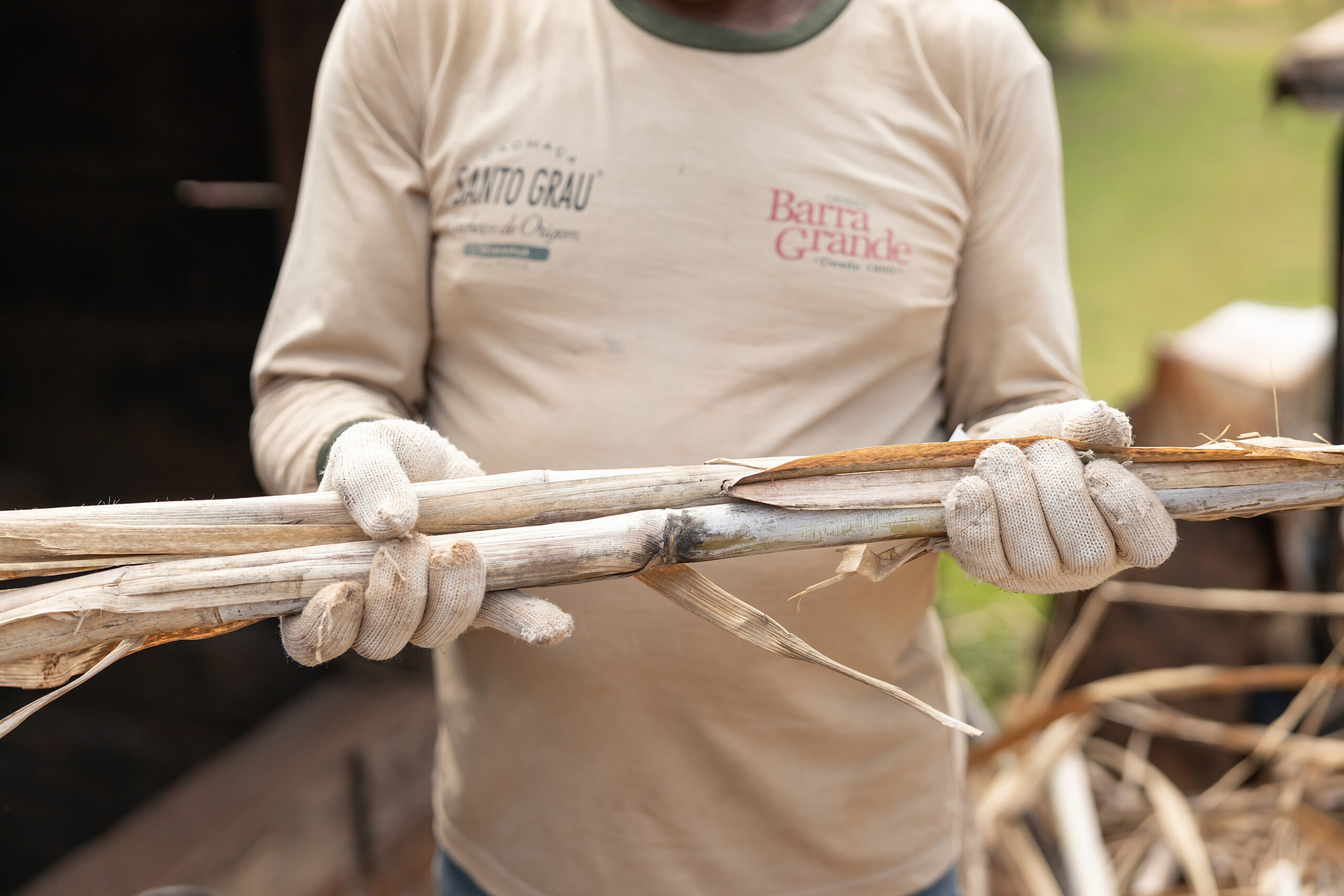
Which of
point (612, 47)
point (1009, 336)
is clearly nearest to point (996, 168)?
point (1009, 336)

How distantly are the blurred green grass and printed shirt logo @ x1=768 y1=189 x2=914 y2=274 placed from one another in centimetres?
615

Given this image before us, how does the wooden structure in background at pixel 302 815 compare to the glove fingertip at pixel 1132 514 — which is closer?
the glove fingertip at pixel 1132 514

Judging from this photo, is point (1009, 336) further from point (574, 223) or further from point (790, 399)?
point (574, 223)

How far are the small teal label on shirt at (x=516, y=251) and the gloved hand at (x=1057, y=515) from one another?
→ 57cm


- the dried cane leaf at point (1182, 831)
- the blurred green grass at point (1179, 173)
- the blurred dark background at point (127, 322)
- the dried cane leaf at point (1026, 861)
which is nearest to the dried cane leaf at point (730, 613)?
the dried cane leaf at point (1182, 831)

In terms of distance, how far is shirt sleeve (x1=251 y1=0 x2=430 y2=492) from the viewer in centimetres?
124

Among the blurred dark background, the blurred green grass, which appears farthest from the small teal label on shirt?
the blurred green grass

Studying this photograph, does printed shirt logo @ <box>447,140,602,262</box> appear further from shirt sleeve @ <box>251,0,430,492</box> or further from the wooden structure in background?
the wooden structure in background

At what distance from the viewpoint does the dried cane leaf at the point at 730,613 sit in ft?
3.39

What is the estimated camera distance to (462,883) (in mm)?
1404

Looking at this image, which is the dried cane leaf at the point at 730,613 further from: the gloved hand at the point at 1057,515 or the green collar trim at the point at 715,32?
the green collar trim at the point at 715,32

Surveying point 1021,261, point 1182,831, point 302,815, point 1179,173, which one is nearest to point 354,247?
point 1021,261

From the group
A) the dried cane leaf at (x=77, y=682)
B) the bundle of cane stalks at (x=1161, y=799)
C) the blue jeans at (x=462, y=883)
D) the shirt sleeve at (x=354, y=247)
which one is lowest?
the bundle of cane stalks at (x=1161, y=799)

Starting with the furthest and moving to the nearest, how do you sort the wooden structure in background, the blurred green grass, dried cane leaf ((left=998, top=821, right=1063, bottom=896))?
1. the blurred green grass
2. dried cane leaf ((left=998, top=821, right=1063, bottom=896))
3. the wooden structure in background
